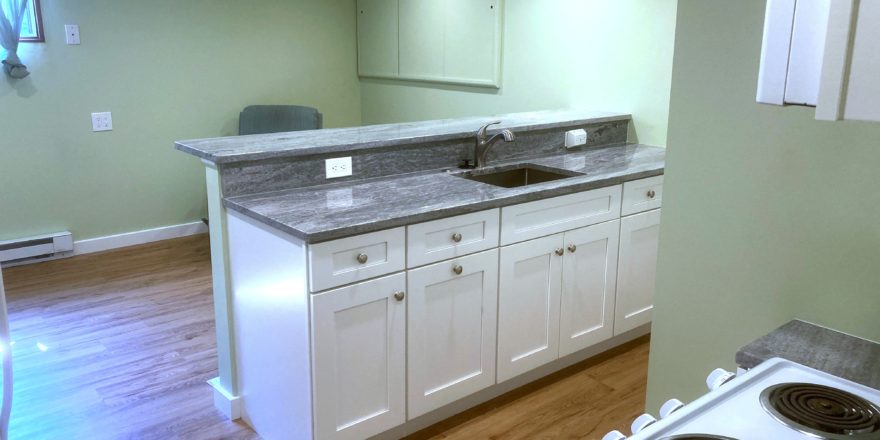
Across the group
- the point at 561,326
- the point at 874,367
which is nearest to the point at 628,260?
the point at 561,326

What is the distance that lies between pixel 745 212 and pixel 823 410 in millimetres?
587

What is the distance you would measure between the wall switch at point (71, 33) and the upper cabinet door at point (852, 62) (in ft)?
15.8

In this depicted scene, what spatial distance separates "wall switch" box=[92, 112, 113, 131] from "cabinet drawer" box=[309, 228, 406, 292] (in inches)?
127

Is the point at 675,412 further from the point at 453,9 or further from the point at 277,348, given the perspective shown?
the point at 453,9

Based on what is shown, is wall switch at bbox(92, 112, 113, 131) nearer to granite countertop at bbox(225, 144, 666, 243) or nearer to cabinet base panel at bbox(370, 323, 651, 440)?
granite countertop at bbox(225, 144, 666, 243)

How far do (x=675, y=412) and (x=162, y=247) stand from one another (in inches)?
174

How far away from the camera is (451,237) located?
251 centimetres

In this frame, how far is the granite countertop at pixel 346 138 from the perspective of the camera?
257cm

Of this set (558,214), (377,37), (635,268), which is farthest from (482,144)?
(377,37)

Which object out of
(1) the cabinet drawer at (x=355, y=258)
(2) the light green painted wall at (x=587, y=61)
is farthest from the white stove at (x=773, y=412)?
(2) the light green painted wall at (x=587, y=61)

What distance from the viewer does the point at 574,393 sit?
2998mm

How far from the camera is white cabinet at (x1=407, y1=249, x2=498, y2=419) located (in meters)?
2.48

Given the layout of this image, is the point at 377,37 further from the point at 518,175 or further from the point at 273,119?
the point at 518,175

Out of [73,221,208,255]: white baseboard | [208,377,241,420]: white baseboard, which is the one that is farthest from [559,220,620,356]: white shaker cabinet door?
[73,221,208,255]: white baseboard
